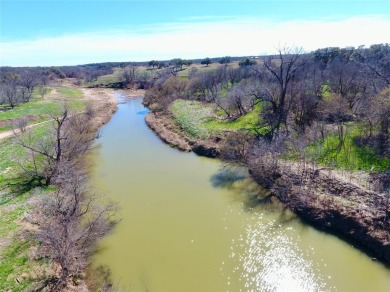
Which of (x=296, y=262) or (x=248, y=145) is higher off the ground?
(x=248, y=145)

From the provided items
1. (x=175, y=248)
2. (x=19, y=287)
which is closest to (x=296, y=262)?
(x=175, y=248)

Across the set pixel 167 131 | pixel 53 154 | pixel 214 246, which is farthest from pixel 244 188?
pixel 167 131

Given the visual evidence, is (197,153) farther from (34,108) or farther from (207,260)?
(34,108)

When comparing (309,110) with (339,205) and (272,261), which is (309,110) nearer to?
(339,205)

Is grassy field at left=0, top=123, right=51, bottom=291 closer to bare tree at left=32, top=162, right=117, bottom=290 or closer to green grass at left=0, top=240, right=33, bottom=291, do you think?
green grass at left=0, top=240, right=33, bottom=291

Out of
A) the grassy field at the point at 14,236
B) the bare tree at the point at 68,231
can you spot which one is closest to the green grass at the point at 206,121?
the bare tree at the point at 68,231

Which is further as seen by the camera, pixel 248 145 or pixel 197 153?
pixel 197 153

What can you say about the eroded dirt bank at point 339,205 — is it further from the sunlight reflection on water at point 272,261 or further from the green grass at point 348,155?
the sunlight reflection on water at point 272,261
